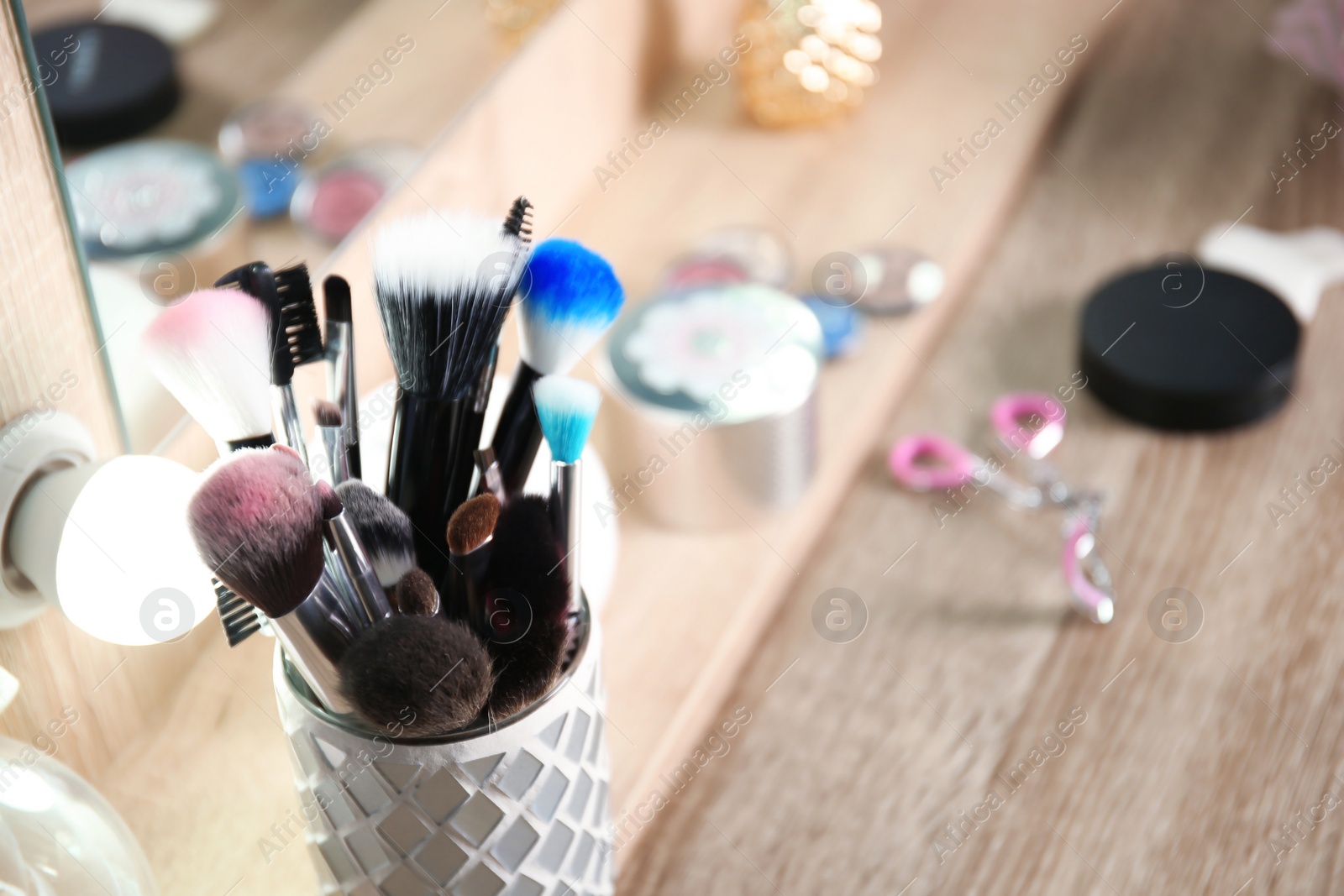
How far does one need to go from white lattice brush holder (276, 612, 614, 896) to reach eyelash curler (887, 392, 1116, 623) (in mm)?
264

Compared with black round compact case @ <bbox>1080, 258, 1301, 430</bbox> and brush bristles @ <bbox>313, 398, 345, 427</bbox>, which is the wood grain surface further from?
brush bristles @ <bbox>313, 398, 345, 427</bbox>

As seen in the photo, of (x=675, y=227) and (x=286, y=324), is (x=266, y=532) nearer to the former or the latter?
(x=286, y=324)

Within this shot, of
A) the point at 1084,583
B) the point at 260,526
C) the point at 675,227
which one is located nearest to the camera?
the point at 260,526

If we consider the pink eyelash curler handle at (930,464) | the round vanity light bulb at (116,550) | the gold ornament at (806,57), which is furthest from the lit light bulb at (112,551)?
the gold ornament at (806,57)

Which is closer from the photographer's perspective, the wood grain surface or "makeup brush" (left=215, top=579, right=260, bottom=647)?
"makeup brush" (left=215, top=579, right=260, bottom=647)

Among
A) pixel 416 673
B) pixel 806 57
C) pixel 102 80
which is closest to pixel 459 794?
pixel 416 673

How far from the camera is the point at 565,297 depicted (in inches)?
12.6

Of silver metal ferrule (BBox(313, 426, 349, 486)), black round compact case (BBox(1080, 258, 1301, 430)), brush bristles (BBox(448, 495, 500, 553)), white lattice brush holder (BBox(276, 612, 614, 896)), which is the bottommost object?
black round compact case (BBox(1080, 258, 1301, 430))

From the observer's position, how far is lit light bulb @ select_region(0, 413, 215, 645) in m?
0.33

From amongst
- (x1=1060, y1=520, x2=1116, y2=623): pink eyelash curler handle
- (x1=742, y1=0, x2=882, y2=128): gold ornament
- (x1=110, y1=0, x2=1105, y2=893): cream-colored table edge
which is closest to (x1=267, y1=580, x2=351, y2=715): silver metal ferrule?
(x1=110, y1=0, x2=1105, y2=893): cream-colored table edge

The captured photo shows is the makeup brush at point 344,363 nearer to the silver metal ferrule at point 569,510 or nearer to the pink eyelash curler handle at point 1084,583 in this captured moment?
the silver metal ferrule at point 569,510

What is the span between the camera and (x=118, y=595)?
0.33 meters

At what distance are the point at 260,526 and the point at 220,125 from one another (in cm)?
24

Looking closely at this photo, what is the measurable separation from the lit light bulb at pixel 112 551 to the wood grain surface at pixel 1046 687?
20 centimetres
